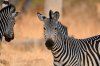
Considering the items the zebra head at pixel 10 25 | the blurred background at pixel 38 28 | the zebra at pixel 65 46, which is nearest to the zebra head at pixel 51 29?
the zebra at pixel 65 46

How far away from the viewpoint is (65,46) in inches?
372

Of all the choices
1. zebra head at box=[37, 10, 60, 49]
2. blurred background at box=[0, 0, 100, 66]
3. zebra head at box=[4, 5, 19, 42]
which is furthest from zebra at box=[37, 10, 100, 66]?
blurred background at box=[0, 0, 100, 66]

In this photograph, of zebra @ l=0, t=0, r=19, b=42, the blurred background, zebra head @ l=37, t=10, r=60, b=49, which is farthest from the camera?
the blurred background

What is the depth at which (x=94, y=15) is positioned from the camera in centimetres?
2462

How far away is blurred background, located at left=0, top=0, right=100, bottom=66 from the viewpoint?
1320cm

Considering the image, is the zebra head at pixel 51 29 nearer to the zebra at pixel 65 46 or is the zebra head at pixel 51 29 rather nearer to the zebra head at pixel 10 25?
the zebra at pixel 65 46

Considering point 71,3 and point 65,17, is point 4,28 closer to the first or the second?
point 65,17

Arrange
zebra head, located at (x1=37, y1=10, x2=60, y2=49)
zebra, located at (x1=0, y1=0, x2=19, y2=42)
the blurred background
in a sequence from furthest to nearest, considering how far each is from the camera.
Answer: the blurred background < zebra, located at (x1=0, y1=0, x2=19, y2=42) < zebra head, located at (x1=37, y1=10, x2=60, y2=49)

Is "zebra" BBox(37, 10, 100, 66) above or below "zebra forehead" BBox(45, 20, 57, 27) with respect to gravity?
below

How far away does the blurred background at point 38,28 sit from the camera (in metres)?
13.2

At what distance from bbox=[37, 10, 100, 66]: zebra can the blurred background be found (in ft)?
9.99

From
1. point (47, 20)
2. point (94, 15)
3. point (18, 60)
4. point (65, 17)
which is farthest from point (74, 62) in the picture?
point (94, 15)

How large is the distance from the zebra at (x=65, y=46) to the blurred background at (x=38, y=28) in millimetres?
3044

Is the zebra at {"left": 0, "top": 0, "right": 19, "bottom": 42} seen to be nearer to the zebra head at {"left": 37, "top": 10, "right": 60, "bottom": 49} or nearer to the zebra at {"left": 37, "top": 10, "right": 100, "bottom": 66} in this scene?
the zebra at {"left": 37, "top": 10, "right": 100, "bottom": 66}
